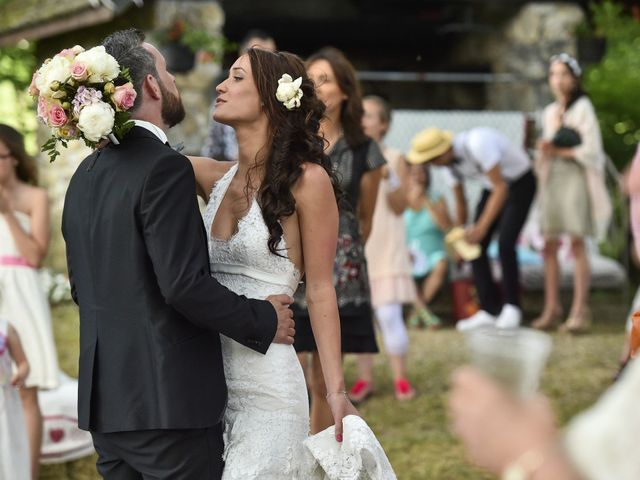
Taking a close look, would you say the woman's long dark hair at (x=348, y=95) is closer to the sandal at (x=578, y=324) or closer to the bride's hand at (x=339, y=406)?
the bride's hand at (x=339, y=406)

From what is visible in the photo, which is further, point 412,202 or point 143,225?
point 412,202

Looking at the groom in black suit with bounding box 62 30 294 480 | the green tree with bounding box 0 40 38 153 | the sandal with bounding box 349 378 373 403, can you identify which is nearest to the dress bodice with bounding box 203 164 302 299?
the groom in black suit with bounding box 62 30 294 480

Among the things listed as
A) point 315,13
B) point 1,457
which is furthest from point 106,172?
point 315,13

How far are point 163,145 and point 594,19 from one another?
10.4 metres

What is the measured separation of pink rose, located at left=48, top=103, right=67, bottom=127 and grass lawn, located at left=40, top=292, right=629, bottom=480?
297 centimetres

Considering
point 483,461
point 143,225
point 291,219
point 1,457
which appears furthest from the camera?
point 1,457

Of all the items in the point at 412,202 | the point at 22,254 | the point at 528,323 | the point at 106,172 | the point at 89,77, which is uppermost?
the point at 89,77

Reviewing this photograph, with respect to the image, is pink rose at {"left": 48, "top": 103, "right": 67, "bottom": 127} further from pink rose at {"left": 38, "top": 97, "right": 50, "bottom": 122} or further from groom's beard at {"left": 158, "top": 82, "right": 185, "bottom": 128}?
groom's beard at {"left": 158, "top": 82, "right": 185, "bottom": 128}

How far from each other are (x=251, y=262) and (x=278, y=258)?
0.25 feet

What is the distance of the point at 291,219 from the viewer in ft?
10.1

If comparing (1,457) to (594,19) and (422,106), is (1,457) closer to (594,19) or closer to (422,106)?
(594,19)

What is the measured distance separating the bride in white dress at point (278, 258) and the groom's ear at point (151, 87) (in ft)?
0.78

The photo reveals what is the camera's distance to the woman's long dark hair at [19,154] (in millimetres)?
4895

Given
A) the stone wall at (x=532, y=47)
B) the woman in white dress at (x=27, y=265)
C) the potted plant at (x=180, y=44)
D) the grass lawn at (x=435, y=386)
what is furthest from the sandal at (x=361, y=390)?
the stone wall at (x=532, y=47)
